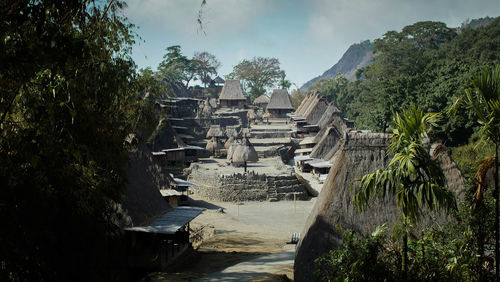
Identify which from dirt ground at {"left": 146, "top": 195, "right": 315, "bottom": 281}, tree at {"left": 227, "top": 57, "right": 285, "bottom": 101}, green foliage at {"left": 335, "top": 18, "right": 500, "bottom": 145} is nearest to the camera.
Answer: dirt ground at {"left": 146, "top": 195, "right": 315, "bottom": 281}

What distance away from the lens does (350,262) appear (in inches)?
260

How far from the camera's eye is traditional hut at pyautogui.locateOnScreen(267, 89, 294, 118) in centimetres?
6053

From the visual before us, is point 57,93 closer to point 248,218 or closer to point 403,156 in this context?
point 403,156

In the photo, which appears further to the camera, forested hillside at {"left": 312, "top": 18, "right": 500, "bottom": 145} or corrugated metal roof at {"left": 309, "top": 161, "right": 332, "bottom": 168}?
corrugated metal roof at {"left": 309, "top": 161, "right": 332, "bottom": 168}

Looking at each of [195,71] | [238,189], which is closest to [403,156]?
[238,189]

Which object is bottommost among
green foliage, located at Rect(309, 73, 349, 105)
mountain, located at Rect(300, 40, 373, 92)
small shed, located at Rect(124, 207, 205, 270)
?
small shed, located at Rect(124, 207, 205, 270)

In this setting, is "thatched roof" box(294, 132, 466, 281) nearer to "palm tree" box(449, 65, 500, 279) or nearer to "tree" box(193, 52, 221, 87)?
"palm tree" box(449, 65, 500, 279)

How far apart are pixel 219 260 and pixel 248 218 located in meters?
8.97

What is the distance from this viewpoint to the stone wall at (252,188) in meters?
27.5

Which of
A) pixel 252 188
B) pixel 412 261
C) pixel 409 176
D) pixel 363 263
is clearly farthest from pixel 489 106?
pixel 252 188

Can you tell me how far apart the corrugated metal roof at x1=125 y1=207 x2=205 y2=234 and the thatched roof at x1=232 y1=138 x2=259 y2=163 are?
16660mm

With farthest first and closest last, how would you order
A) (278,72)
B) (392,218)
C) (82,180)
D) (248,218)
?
(278,72) < (248,218) < (392,218) < (82,180)

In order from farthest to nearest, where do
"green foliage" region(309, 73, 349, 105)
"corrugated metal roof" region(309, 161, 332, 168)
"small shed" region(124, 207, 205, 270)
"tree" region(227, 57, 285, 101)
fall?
"tree" region(227, 57, 285, 101) < "green foliage" region(309, 73, 349, 105) < "corrugated metal roof" region(309, 161, 332, 168) < "small shed" region(124, 207, 205, 270)

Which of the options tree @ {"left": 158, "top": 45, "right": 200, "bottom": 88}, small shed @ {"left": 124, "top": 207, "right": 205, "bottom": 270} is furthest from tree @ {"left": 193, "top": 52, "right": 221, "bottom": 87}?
small shed @ {"left": 124, "top": 207, "right": 205, "bottom": 270}
